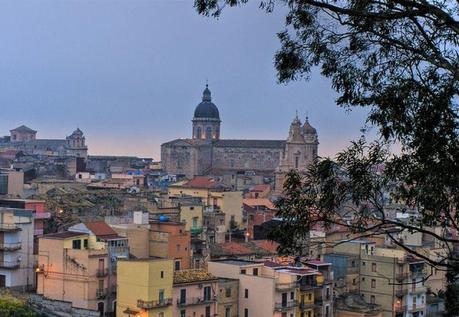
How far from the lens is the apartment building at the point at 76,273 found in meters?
31.9

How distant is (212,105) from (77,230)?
9904 cm

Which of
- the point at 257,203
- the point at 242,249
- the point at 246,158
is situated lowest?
the point at 242,249

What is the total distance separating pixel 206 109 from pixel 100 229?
321ft

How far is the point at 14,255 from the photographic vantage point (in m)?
34.5

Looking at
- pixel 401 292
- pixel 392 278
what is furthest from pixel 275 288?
pixel 401 292

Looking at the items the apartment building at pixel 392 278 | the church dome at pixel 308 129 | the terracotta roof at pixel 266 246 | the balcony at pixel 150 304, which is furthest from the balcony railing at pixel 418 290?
the church dome at pixel 308 129

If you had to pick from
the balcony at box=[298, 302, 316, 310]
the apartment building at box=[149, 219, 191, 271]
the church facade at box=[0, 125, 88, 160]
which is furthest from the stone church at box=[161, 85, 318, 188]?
the balcony at box=[298, 302, 316, 310]

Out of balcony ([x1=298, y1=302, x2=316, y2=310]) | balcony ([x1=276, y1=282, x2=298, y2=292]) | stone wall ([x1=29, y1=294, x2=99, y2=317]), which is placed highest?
Answer: balcony ([x1=276, y1=282, x2=298, y2=292])

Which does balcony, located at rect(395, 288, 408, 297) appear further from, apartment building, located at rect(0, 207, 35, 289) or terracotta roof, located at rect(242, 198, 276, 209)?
terracotta roof, located at rect(242, 198, 276, 209)

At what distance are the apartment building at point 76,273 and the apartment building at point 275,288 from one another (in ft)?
15.3

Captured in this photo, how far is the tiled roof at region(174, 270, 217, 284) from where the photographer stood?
31.7 metres

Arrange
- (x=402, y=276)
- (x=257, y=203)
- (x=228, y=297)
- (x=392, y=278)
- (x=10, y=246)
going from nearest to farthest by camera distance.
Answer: (x=228, y=297) → (x=10, y=246) → (x=392, y=278) → (x=402, y=276) → (x=257, y=203)

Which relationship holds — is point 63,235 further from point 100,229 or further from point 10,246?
point 100,229

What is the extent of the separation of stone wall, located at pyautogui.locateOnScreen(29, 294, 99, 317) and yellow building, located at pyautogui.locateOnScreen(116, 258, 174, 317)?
1.15 meters
